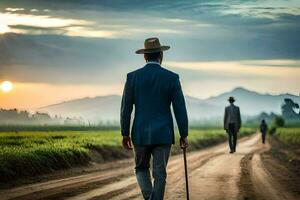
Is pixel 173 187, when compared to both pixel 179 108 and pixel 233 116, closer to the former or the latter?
pixel 179 108

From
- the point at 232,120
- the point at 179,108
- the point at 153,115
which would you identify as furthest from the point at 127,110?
the point at 232,120

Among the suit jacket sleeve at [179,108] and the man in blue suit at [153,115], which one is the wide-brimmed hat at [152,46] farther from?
the suit jacket sleeve at [179,108]

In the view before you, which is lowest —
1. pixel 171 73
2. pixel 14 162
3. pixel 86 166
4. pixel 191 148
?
pixel 191 148

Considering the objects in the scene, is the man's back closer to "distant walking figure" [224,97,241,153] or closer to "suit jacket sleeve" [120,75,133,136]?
"distant walking figure" [224,97,241,153]

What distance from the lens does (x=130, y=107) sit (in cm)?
870

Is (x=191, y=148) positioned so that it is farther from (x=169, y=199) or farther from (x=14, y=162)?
(x=169, y=199)

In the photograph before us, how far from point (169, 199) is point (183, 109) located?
3440 mm

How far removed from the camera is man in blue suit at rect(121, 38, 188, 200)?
27.9 feet

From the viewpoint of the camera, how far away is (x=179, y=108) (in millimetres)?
8562

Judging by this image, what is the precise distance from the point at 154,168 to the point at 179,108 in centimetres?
84

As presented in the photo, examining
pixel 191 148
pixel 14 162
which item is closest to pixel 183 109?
pixel 14 162

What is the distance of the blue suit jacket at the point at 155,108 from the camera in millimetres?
8500

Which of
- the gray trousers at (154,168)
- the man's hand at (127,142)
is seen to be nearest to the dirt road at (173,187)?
the gray trousers at (154,168)

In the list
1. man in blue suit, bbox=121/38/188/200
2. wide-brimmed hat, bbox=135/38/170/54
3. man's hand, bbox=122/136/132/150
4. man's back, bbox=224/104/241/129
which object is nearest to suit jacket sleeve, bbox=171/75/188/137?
man in blue suit, bbox=121/38/188/200
